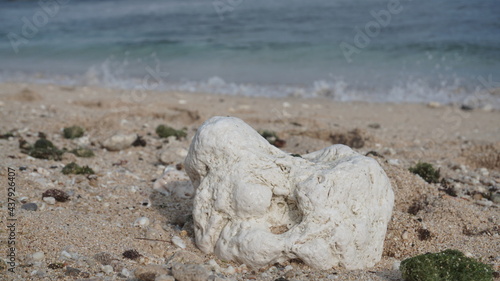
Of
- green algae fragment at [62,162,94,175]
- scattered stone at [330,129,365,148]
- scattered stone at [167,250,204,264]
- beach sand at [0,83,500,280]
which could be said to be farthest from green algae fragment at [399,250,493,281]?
scattered stone at [330,129,365,148]

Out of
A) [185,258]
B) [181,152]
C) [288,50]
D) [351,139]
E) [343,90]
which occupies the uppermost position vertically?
[185,258]

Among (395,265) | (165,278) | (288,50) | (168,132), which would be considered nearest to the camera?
(165,278)

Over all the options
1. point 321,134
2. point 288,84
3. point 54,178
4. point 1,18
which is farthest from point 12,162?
point 1,18

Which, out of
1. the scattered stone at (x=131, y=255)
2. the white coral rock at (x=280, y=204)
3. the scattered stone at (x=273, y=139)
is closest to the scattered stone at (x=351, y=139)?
the scattered stone at (x=273, y=139)

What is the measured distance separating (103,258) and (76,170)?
2.70 metres

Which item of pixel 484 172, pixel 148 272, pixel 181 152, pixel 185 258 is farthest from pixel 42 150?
A: pixel 484 172

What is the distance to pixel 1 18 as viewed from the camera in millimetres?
33281

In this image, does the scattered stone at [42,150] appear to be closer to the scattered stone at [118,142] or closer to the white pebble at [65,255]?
the scattered stone at [118,142]

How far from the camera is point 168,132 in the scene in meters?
9.11

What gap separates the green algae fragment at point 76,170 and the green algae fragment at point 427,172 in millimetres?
4550

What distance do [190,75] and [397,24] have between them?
33.7ft

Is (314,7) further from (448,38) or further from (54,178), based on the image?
(54,178)

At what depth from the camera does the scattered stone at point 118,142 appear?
8.18 meters

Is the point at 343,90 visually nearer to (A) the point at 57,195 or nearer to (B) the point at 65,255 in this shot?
(A) the point at 57,195
